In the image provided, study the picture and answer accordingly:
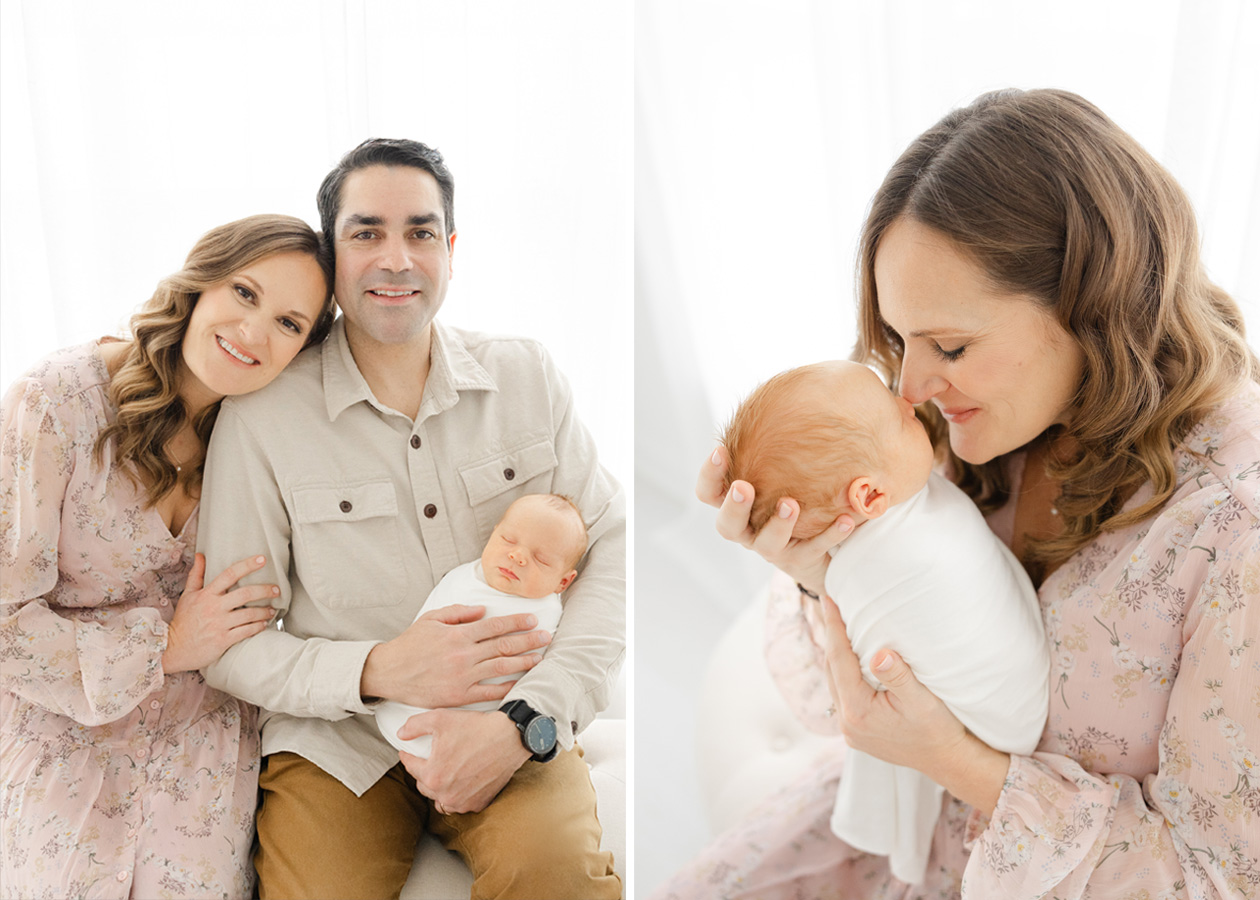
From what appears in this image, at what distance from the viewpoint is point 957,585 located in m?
1.30

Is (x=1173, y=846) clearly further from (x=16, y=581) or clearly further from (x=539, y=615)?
(x=16, y=581)

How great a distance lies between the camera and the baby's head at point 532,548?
134cm

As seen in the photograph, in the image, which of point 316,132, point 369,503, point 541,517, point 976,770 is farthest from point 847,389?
point 316,132

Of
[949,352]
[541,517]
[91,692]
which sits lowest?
[91,692]

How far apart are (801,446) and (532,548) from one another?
0.39m

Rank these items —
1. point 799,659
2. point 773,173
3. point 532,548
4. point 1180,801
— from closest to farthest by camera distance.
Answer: point 1180,801 < point 532,548 < point 799,659 < point 773,173

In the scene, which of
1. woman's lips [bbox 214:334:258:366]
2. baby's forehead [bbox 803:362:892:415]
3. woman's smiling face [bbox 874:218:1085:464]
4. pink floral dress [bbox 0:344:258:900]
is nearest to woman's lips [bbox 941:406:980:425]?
woman's smiling face [bbox 874:218:1085:464]

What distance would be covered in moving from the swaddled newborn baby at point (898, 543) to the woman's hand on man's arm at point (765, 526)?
18mm

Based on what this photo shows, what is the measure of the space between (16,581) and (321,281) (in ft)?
1.93

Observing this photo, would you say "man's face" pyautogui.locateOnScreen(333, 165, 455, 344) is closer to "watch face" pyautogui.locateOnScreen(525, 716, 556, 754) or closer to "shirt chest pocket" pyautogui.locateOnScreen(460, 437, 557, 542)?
"shirt chest pocket" pyautogui.locateOnScreen(460, 437, 557, 542)

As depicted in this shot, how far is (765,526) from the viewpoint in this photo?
1.30 m

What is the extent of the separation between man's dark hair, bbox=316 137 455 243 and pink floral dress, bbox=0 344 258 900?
0.40 metres

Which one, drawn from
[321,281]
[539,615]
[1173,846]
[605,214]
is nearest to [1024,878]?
[1173,846]

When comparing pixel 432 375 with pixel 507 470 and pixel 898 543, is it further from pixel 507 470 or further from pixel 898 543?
pixel 898 543
